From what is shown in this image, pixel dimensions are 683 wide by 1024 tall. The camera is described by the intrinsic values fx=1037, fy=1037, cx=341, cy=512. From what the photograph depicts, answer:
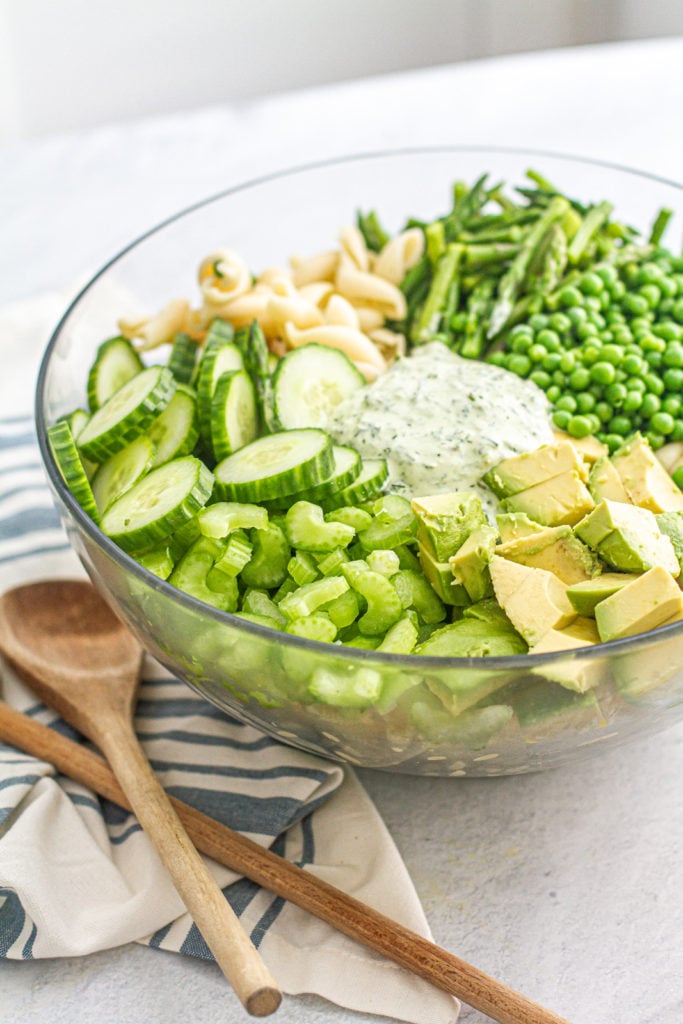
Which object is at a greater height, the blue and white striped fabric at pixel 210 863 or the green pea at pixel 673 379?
the green pea at pixel 673 379

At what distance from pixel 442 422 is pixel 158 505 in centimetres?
63

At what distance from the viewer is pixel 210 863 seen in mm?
1725

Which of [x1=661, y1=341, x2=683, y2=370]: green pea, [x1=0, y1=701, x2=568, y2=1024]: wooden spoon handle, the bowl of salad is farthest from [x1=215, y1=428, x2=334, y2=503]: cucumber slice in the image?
[x1=661, y1=341, x2=683, y2=370]: green pea

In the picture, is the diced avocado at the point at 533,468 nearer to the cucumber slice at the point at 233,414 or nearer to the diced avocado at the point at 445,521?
the diced avocado at the point at 445,521

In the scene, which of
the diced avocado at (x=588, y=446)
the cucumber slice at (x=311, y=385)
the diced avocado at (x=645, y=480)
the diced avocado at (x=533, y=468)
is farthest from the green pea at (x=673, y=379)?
the cucumber slice at (x=311, y=385)

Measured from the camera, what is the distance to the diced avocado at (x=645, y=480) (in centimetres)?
181

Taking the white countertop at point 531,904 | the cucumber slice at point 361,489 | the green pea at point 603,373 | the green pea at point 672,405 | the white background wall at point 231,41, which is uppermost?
the white background wall at point 231,41

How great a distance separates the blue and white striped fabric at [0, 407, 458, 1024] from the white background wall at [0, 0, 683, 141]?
445cm

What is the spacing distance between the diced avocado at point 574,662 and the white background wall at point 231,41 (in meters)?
4.90

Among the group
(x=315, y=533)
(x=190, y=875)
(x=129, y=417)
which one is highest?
(x=129, y=417)

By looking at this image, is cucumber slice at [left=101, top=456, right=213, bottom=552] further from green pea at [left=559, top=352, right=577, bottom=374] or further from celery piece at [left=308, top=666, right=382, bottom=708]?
green pea at [left=559, top=352, right=577, bottom=374]

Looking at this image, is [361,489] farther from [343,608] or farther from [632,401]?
[632,401]

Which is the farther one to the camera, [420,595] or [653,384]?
[653,384]

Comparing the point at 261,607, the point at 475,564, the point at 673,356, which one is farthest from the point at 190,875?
the point at 673,356
